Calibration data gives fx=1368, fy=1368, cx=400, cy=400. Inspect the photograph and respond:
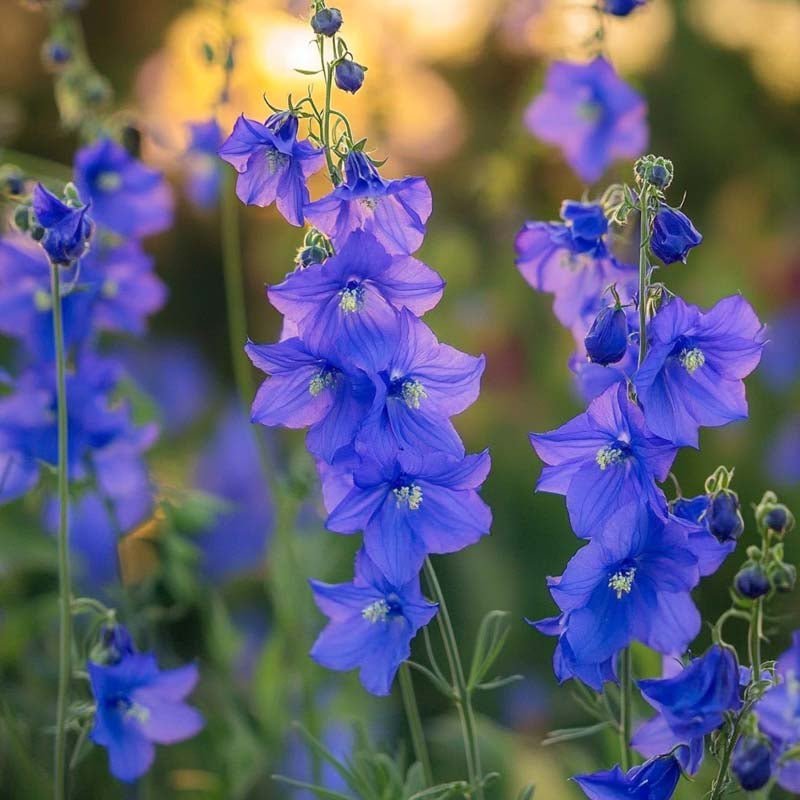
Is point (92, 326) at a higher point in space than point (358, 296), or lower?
lower

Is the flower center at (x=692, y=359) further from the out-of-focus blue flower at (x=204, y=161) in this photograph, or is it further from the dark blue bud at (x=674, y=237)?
the out-of-focus blue flower at (x=204, y=161)

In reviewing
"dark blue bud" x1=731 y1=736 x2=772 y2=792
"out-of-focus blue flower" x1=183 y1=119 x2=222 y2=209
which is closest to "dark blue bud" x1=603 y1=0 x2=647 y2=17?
"out-of-focus blue flower" x1=183 y1=119 x2=222 y2=209

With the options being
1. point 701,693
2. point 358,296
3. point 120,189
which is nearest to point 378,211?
point 358,296

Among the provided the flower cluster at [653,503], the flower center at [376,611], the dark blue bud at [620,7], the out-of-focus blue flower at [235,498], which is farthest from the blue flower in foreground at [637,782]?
the out-of-focus blue flower at [235,498]

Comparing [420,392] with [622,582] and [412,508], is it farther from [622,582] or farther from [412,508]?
[622,582]

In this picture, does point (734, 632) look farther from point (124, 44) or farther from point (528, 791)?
point (124, 44)

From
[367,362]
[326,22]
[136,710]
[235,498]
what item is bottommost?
[235,498]
